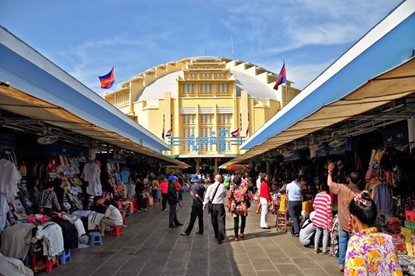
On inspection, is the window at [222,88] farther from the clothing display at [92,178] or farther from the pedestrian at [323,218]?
the pedestrian at [323,218]

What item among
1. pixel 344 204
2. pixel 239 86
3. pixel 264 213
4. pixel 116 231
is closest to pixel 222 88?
pixel 239 86

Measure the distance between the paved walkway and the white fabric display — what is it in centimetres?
104

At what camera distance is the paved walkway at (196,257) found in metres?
5.68

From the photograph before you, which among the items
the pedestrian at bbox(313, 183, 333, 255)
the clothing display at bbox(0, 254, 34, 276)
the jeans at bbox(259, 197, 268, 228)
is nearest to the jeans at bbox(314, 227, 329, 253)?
the pedestrian at bbox(313, 183, 333, 255)

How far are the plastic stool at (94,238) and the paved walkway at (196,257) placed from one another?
0.16 m

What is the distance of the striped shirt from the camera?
20.8ft

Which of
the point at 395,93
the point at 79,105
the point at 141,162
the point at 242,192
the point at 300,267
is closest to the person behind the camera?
the point at 395,93

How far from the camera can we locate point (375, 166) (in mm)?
5969

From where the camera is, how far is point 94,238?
7.58m

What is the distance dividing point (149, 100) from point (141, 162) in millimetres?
29981

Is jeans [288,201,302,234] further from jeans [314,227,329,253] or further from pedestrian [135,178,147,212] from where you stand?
pedestrian [135,178,147,212]

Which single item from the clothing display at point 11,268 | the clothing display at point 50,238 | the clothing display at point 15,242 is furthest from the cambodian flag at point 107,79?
the clothing display at point 11,268

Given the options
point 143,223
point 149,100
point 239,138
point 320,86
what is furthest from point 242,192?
point 149,100

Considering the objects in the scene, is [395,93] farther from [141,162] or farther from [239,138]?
[239,138]
